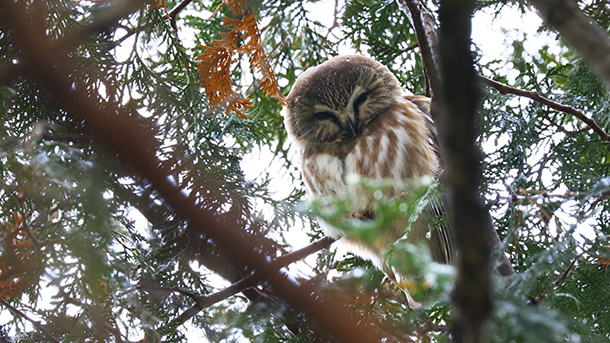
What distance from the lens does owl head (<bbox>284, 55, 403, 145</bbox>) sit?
3604 mm

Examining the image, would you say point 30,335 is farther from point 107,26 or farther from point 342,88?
point 342,88

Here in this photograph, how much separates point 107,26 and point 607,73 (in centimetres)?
233

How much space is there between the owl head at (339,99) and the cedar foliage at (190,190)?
343 mm

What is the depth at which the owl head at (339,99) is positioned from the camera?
3.60 metres

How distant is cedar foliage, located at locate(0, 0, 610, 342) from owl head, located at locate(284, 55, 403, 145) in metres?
0.34

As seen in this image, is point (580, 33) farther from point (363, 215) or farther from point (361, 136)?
point (361, 136)

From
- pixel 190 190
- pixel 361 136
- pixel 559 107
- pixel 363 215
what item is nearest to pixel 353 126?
pixel 361 136

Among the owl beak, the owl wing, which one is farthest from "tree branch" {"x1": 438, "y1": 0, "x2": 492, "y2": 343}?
the owl beak

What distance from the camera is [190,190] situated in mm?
1322

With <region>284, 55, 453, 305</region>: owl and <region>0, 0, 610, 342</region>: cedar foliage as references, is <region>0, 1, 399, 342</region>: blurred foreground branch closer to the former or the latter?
<region>0, 0, 610, 342</region>: cedar foliage

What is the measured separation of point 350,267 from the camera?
3.75 metres

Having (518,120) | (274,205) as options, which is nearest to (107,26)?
(274,205)

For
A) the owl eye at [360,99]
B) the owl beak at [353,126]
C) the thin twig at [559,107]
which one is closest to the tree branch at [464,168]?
the thin twig at [559,107]

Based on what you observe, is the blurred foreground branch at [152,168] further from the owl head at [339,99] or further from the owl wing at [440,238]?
the owl head at [339,99]
